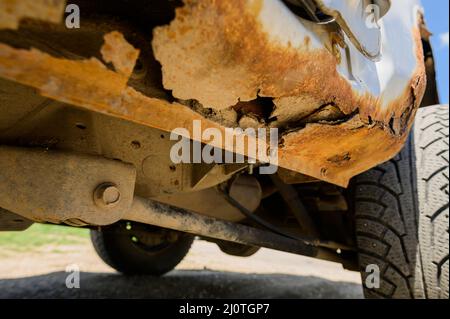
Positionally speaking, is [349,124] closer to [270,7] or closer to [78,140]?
[270,7]

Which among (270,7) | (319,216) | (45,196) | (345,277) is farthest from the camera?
(345,277)

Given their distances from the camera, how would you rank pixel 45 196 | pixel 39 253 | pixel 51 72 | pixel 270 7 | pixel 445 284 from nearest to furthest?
pixel 51 72
pixel 270 7
pixel 45 196
pixel 445 284
pixel 39 253

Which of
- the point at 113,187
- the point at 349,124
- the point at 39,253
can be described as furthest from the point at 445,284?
the point at 39,253

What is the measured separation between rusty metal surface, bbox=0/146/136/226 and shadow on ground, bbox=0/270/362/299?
5.16 ft

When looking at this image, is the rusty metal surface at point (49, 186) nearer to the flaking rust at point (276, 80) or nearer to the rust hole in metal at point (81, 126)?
the rust hole in metal at point (81, 126)

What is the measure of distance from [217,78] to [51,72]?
0.28m

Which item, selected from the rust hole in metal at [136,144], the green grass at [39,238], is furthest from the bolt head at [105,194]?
the green grass at [39,238]

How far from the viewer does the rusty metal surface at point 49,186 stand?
954 mm

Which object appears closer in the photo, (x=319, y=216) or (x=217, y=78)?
(x=217, y=78)

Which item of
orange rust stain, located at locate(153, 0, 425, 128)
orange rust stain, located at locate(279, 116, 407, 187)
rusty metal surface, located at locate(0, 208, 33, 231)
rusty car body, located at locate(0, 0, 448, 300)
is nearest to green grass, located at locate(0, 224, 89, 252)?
rusty metal surface, located at locate(0, 208, 33, 231)

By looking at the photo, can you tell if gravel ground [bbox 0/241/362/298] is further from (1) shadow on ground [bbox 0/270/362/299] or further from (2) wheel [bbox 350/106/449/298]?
(2) wheel [bbox 350/106/449/298]

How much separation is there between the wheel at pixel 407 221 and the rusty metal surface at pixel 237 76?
2.02 ft

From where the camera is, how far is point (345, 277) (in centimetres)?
377

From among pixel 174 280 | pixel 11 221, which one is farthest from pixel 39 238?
pixel 11 221
